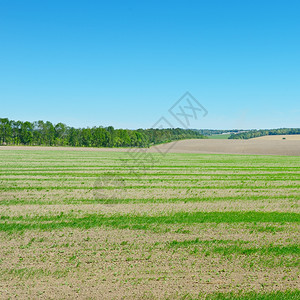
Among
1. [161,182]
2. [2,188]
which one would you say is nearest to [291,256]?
[161,182]

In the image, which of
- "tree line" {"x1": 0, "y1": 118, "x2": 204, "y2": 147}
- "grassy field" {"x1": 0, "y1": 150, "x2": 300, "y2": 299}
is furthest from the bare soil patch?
"grassy field" {"x1": 0, "y1": 150, "x2": 300, "y2": 299}

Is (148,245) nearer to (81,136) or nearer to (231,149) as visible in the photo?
(231,149)

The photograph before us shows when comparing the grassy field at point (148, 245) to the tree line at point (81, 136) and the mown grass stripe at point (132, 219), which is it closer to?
the mown grass stripe at point (132, 219)

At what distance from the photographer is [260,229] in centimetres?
1064

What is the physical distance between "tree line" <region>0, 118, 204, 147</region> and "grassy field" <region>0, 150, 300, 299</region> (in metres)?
107

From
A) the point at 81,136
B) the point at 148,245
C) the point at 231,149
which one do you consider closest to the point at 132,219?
the point at 148,245

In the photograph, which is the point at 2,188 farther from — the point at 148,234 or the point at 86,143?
the point at 86,143

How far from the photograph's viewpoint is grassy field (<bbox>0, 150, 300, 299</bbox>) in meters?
6.47

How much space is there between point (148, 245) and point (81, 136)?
419ft

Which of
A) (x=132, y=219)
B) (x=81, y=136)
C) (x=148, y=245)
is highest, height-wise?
(x=81, y=136)

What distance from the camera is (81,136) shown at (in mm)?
132500

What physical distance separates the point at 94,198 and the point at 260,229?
28.3ft

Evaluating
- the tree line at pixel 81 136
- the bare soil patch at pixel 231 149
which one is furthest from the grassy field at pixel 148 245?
the tree line at pixel 81 136

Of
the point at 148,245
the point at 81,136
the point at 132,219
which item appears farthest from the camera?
the point at 81,136
